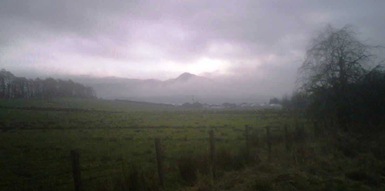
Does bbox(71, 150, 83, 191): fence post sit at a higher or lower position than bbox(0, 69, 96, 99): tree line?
lower

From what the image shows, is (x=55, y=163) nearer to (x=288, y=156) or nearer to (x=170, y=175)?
(x=170, y=175)

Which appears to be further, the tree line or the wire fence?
the tree line

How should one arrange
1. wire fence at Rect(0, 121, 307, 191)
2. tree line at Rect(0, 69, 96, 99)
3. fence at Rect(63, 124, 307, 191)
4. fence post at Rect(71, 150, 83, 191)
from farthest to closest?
tree line at Rect(0, 69, 96, 99), wire fence at Rect(0, 121, 307, 191), fence at Rect(63, 124, 307, 191), fence post at Rect(71, 150, 83, 191)

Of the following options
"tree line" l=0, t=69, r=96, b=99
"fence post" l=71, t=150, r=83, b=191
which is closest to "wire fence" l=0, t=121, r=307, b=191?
"fence post" l=71, t=150, r=83, b=191

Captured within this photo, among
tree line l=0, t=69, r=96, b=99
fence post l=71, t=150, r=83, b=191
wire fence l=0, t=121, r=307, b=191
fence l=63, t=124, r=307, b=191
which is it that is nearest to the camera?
fence post l=71, t=150, r=83, b=191

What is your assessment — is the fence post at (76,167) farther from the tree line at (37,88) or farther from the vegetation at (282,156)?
the tree line at (37,88)

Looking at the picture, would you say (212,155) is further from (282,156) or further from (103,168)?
(103,168)

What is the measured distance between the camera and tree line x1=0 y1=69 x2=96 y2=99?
82.9 meters

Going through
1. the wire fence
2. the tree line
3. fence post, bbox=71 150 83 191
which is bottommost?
the wire fence

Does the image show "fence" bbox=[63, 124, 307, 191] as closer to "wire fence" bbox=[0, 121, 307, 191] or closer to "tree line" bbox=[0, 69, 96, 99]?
"wire fence" bbox=[0, 121, 307, 191]

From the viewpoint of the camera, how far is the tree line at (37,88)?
82938 mm

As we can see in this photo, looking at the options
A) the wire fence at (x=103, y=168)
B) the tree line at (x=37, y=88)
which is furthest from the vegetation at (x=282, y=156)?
the tree line at (x=37, y=88)

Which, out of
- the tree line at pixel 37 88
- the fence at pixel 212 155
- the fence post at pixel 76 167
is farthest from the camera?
the tree line at pixel 37 88

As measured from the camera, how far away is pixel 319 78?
2280cm
